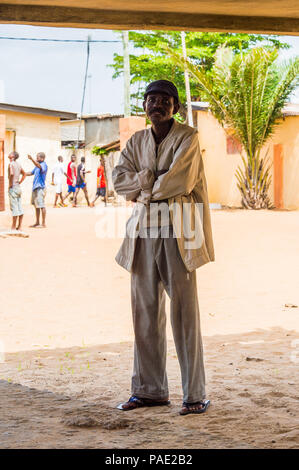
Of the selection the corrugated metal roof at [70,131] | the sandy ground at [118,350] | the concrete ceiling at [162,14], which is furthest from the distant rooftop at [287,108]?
the concrete ceiling at [162,14]

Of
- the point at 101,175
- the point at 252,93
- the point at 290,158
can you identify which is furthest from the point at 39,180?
the point at 101,175

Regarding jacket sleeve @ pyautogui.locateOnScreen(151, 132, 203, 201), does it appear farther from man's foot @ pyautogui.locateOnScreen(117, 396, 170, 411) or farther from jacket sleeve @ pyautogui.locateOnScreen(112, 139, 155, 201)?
man's foot @ pyautogui.locateOnScreen(117, 396, 170, 411)

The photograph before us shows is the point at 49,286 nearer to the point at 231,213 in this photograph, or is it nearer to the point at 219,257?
the point at 219,257

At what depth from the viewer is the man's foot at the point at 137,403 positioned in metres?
4.18

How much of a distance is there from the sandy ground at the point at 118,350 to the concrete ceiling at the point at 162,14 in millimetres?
2399

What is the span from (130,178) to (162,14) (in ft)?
4.41

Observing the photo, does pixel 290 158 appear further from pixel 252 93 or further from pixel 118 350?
pixel 118 350

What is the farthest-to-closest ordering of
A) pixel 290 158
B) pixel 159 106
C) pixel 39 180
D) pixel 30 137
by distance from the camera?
pixel 30 137 < pixel 290 158 < pixel 39 180 < pixel 159 106

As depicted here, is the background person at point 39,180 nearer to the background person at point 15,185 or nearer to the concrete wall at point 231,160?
the background person at point 15,185

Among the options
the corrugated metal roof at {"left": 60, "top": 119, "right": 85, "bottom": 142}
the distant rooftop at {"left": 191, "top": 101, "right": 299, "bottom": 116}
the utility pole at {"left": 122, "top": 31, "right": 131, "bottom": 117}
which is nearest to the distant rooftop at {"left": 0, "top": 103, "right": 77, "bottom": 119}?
the utility pole at {"left": 122, "top": 31, "right": 131, "bottom": 117}

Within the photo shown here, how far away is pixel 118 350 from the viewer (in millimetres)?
6082

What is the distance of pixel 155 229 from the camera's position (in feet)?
13.5
